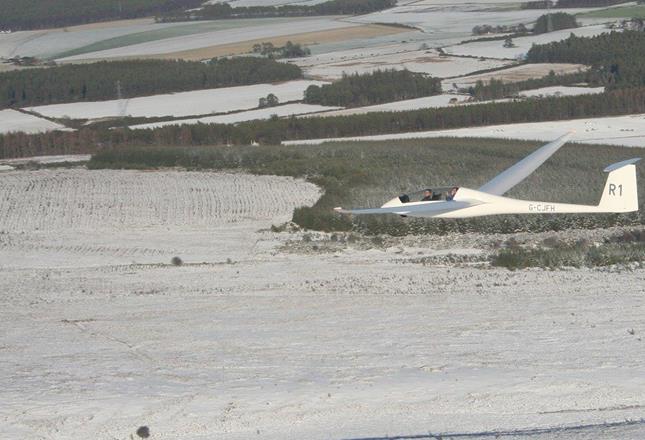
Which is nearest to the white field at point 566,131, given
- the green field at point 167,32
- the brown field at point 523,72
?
the brown field at point 523,72

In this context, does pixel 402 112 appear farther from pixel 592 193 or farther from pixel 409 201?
pixel 409 201

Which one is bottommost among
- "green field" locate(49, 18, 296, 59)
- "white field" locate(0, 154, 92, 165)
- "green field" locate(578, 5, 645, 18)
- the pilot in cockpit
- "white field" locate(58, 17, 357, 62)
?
"green field" locate(578, 5, 645, 18)

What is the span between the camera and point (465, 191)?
33219 mm

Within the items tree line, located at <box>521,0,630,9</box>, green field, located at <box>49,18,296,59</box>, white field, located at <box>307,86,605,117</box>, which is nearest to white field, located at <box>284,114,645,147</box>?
white field, located at <box>307,86,605,117</box>

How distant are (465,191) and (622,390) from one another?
11839mm

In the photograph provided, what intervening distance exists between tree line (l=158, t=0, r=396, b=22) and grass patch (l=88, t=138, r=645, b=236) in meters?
86.4

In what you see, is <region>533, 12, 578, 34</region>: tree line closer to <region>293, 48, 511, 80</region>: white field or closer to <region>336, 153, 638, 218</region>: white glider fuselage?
<region>293, 48, 511, 80</region>: white field

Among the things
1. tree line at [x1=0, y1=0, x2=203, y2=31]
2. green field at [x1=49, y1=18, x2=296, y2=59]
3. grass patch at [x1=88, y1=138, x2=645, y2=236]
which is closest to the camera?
grass patch at [x1=88, y1=138, x2=645, y2=236]

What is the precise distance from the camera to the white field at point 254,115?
76.9 metres

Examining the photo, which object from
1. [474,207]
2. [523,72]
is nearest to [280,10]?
[523,72]

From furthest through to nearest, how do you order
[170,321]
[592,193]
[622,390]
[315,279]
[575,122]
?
[575,122]
[592,193]
[315,279]
[170,321]
[622,390]

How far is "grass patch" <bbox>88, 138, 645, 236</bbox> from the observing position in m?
39.6

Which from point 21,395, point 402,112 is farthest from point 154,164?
point 21,395

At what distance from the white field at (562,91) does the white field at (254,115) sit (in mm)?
11996
